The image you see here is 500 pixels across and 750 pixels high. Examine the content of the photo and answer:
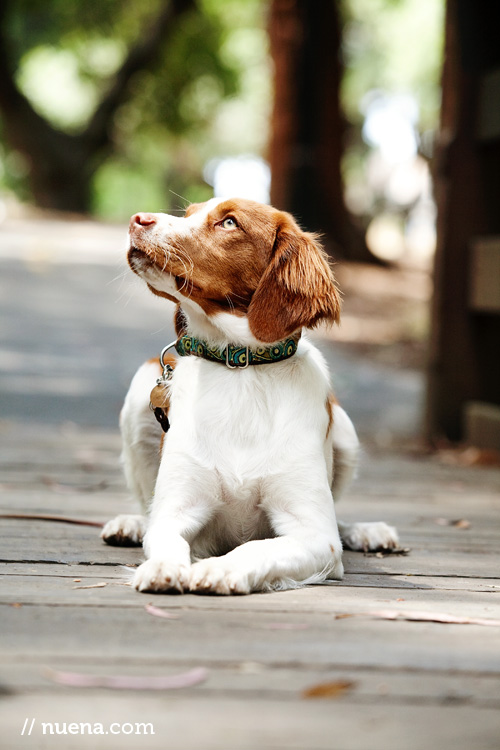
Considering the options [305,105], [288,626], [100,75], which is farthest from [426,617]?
[100,75]

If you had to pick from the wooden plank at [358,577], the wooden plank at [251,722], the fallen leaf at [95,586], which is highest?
the wooden plank at [251,722]

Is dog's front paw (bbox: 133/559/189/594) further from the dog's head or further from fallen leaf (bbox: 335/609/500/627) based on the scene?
the dog's head

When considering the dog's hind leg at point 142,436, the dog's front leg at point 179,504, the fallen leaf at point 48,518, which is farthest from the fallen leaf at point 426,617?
the fallen leaf at point 48,518

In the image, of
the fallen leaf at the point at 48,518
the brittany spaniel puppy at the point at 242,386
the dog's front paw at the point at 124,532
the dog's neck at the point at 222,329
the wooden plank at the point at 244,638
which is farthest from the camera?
the fallen leaf at the point at 48,518

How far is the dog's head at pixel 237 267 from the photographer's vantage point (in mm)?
2785

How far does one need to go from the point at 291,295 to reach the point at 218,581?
0.88 m

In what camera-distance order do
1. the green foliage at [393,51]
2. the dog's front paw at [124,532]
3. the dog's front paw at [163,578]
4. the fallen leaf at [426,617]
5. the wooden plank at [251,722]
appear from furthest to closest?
the green foliage at [393,51] → the dog's front paw at [124,532] → the dog's front paw at [163,578] → the fallen leaf at [426,617] → the wooden plank at [251,722]

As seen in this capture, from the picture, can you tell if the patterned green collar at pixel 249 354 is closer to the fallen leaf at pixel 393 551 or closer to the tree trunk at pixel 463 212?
the fallen leaf at pixel 393 551

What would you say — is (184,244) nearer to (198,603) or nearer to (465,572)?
(198,603)

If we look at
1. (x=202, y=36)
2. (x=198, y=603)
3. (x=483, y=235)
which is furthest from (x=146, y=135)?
(x=198, y=603)

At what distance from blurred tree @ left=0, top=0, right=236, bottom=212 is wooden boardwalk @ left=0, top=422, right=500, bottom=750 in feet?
60.3

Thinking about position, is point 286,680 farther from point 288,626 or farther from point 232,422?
point 232,422

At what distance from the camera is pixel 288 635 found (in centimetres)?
206

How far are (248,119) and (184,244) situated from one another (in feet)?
125
